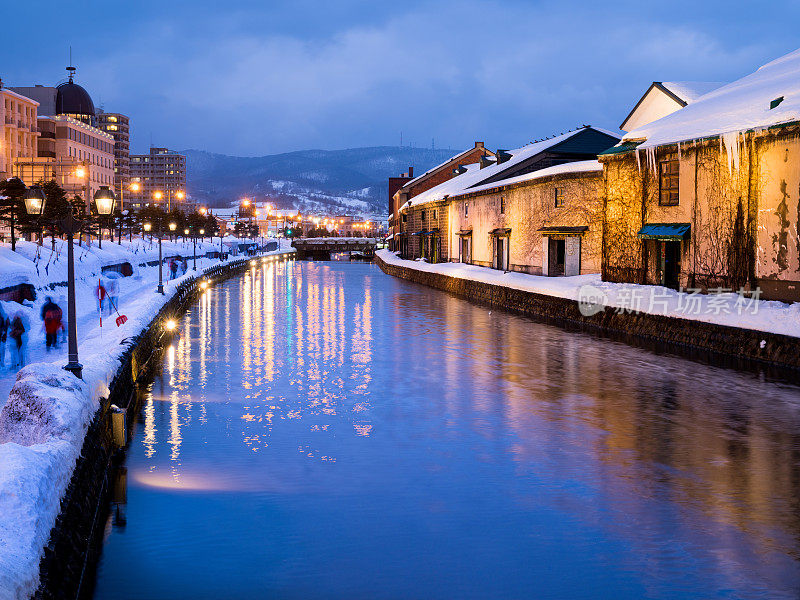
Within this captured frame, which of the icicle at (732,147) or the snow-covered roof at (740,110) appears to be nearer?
the snow-covered roof at (740,110)

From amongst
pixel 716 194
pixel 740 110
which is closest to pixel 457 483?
pixel 716 194

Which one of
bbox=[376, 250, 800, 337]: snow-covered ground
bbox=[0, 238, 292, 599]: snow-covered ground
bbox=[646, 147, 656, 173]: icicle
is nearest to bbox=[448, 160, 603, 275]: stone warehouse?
bbox=[376, 250, 800, 337]: snow-covered ground

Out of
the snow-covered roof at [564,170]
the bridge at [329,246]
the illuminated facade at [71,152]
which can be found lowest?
the bridge at [329,246]

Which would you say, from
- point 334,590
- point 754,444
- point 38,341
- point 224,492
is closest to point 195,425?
point 224,492

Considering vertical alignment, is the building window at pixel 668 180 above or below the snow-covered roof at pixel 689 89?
below

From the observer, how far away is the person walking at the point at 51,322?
2233cm

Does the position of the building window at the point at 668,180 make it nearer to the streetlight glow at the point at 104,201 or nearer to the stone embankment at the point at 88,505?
the streetlight glow at the point at 104,201

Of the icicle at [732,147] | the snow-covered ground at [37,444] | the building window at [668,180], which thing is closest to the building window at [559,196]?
the building window at [668,180]

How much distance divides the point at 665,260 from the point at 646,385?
1572 centimetres

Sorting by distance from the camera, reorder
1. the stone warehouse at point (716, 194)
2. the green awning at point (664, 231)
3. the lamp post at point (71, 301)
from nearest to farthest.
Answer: the lamp post at point (71, 301) → the stone warehouse at point (716, 194) → the green awning at point (664, 231)

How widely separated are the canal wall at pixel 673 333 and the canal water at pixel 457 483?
2.04 m

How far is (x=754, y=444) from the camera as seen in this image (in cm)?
1295

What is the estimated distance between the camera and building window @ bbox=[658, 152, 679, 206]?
31.1 metres

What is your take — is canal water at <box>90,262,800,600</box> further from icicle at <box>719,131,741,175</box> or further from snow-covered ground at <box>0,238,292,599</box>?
icicle at <box>719,131,741,175</box>
